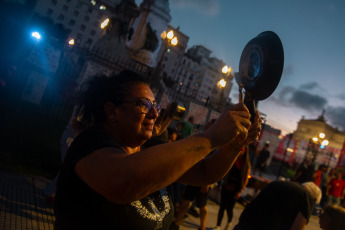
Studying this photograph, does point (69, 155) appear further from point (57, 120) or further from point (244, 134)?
point (57, 120)

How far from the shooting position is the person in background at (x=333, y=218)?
339 cm

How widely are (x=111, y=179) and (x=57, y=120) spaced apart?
1579 cm

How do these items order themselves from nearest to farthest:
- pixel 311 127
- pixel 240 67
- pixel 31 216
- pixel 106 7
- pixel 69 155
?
pixel 69 155, pixel 240 67, pixel 31 216, pixel 106 7, pixel 311 127

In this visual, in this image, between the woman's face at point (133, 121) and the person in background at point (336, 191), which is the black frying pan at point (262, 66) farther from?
the person in background at point (336, 191)

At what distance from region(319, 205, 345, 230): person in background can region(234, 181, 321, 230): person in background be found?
0.56 m

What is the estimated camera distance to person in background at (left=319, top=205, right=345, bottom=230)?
11.1 ft

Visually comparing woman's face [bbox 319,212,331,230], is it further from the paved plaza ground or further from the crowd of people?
the paved plaza ground

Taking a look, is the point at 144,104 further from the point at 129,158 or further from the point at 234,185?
the point at 234,185

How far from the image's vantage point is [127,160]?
1.08 meters

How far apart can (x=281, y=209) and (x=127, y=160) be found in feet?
9.11

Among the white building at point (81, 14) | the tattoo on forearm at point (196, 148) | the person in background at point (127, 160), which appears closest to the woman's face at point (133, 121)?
the person in background at point (127, 160)

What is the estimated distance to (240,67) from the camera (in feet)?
6.25

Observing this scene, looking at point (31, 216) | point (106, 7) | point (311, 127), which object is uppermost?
point (106, 7)

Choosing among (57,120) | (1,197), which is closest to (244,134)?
(1,197)
